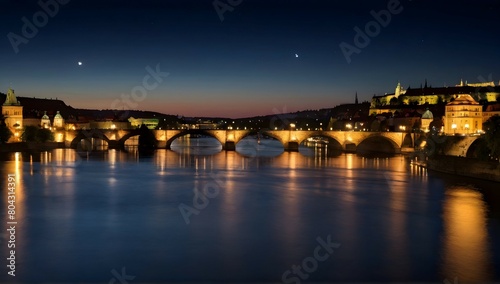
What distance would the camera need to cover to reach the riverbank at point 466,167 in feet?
82.6

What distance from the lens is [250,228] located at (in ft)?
52.1

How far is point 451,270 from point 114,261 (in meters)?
6.96

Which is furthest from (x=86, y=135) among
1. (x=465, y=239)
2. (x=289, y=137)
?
(x=465, y=239)

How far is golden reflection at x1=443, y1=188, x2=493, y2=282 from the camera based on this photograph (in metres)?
11.8

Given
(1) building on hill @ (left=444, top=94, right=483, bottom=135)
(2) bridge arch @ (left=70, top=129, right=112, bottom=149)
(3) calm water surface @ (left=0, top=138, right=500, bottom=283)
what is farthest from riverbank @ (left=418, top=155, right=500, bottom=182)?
(2) bridge arch @ (left=70, top=129, right=112, bottom=149)

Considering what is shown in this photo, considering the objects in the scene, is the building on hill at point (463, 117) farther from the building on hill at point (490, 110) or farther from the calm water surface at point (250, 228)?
the calm water surface at point (250, 228)

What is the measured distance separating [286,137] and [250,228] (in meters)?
41.5

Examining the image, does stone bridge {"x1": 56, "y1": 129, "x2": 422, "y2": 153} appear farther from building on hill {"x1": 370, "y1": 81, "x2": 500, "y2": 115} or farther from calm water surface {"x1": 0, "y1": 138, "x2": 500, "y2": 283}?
calm water surface {"x1": 0, "y1": 138, "x2": 500, "y2": 283}

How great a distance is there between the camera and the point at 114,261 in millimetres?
12367

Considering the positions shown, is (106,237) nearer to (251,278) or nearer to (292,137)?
(251,278)

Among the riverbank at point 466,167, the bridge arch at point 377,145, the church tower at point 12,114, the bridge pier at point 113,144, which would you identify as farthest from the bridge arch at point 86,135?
the riverbank at point 466,167

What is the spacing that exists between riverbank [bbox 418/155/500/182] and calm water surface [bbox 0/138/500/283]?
2.43 ft

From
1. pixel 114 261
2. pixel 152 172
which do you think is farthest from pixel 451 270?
Result: pixel 152 172

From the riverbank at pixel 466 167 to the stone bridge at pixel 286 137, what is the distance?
18.9m
